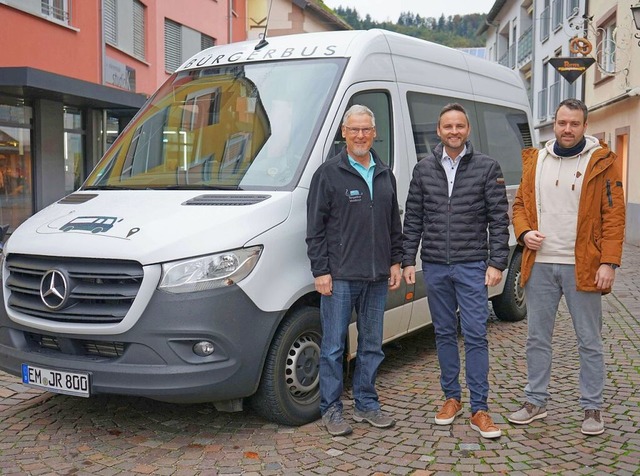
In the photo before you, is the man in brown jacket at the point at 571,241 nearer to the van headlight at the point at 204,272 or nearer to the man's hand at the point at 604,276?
the man's hand at the point at 604,276

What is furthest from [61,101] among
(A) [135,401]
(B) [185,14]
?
(A) [135,401]

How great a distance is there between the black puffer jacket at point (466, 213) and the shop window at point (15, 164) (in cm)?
1080

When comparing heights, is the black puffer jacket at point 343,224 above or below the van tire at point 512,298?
above

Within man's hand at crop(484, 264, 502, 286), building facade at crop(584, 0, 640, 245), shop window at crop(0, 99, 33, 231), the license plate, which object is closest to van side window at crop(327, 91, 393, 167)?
man's hand at crop(484, 264, 502, 286)

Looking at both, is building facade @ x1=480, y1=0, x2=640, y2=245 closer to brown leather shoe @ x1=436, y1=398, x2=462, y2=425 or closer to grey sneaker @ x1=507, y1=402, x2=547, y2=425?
grey sneaker @ x1=507, y1=402, x2=547, y2=425

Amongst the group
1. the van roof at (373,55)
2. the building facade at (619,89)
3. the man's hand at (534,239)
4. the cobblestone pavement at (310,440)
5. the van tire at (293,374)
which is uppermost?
the building facade at (619,89)

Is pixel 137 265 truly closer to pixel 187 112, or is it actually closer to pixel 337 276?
pixel 337 276

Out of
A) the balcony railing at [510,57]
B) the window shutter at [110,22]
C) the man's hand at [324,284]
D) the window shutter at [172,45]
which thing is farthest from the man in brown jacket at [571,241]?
the balcony railing at [510,57]

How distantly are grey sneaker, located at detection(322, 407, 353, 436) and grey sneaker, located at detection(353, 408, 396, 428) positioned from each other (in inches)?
7.8

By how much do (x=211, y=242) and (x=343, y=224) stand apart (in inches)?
31.0

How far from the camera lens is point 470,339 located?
4.57m

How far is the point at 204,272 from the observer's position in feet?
13.2

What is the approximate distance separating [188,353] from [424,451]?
1.43 metres

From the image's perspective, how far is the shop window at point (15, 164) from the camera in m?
13.4
